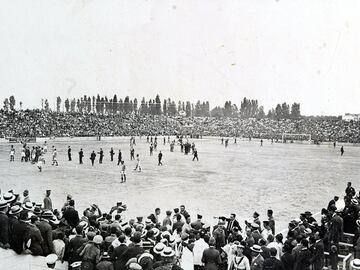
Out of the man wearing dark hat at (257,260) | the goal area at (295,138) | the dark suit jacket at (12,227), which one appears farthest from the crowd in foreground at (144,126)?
the man wearing dark hat at (257,260)

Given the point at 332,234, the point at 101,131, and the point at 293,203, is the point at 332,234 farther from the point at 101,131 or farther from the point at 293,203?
the point at 101,131

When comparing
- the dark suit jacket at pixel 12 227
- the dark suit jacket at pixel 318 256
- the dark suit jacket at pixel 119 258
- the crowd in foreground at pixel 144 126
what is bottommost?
the dark suit jacket at pixel 318 256

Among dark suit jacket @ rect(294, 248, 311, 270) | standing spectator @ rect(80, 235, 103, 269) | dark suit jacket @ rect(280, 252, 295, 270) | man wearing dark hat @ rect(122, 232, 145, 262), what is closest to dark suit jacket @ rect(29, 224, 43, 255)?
standing spectator @ rect(80, 235, 103, 269)

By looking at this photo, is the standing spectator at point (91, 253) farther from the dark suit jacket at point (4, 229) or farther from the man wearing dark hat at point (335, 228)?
the man wearing dark hat at point (335, 228)

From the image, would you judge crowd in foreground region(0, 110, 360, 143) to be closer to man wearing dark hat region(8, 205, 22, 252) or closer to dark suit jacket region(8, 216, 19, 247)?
man wearing dark hat region(8, 205, 22, 252)

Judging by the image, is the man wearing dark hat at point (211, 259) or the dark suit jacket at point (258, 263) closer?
the man wearing dark hat at point (211, 259)

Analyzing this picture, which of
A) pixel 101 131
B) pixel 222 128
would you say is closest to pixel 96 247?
pixel 101 131
